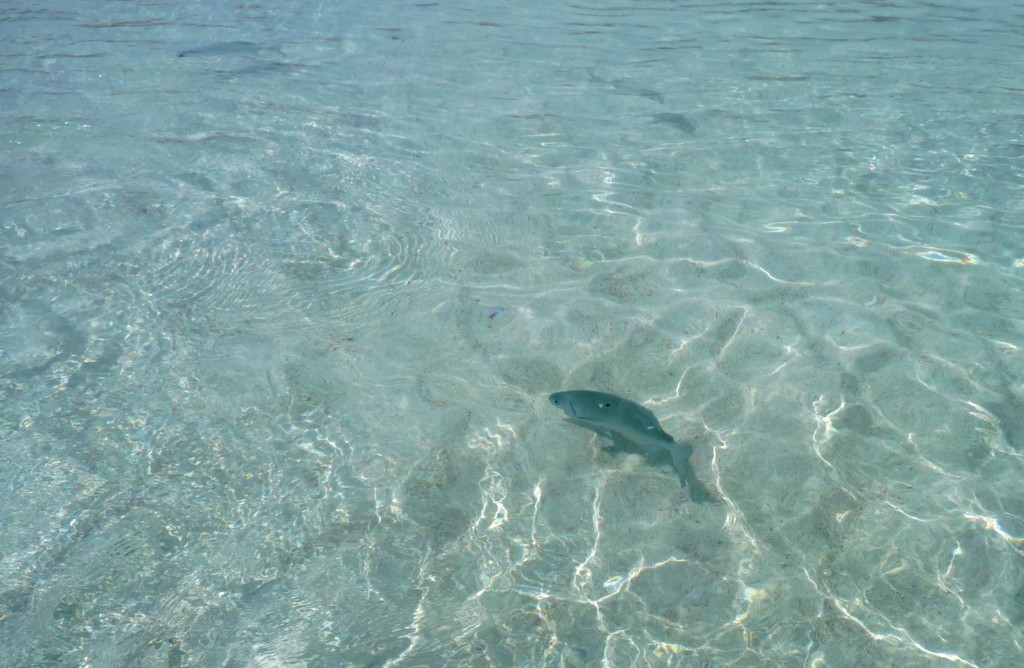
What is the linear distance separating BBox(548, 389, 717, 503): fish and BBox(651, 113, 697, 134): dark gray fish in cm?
488

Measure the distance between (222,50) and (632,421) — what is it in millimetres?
8610

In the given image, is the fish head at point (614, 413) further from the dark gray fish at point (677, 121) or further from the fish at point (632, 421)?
the dark gray fish at point (677, 121)

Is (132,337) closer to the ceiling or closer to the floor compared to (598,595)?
closer to the ceiling

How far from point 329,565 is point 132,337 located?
2292 millimetres

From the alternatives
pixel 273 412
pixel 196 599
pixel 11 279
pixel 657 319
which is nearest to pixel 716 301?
pixel 657 319

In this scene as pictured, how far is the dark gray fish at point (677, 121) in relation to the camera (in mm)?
7931

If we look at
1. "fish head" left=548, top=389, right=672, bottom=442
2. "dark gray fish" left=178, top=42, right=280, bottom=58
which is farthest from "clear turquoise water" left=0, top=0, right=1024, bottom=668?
"dark gray fish" left=178, top=42, right=280, bottom=58

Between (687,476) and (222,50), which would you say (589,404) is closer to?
(687,476)

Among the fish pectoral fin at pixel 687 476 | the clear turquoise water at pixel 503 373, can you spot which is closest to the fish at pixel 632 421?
the fish pectoral fin at pixel 687 476

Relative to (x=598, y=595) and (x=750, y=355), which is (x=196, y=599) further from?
(x=750, y=355)

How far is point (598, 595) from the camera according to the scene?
3400 millimetres

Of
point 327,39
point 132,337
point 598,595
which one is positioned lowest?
point 598,595

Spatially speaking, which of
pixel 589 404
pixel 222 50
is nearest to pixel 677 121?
pixel 589 404

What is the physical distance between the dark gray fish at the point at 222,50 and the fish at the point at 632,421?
8233 millimetres
